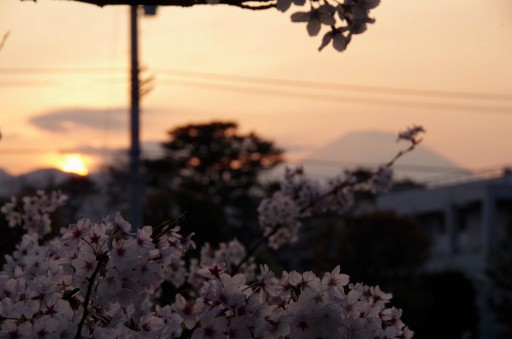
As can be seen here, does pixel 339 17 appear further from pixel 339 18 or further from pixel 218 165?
pixel 218 165

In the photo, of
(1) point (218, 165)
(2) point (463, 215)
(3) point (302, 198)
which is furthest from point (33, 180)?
(3) point (302, 198)

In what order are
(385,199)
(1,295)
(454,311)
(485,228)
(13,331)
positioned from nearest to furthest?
1. (13,331)
2. (1,295)
3. (454,311)
4. (485,228)
5. (385,199)

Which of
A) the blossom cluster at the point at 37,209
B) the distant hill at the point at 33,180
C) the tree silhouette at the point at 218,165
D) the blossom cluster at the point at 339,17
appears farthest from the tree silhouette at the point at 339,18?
the tree silhouette at the point at 218,165

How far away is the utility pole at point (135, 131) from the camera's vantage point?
2384 centimetres

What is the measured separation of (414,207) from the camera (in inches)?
2564

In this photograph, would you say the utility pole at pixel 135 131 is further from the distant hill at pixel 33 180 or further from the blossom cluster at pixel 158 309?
the distant hill at pixel 33 180

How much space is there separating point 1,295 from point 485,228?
54.2 m

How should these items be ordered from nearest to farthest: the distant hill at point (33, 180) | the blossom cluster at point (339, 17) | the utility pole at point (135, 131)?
the blossom cluster at point (339, 17) → the utility pole at point (135, 131) → the distant hill at point (33, 180)

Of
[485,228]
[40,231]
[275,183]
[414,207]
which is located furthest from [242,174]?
[40,231]

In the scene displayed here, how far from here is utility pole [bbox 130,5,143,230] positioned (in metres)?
23.8

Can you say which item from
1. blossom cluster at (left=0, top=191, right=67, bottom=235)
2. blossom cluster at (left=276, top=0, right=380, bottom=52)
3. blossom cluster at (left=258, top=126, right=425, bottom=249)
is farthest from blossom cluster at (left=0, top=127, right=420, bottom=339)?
blossom cluster at (left=258, top=126, right=425, bottom=249)

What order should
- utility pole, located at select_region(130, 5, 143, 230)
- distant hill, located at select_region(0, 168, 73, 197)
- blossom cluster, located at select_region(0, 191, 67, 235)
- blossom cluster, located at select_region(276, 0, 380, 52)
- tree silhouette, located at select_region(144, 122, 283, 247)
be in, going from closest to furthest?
blossom cluster, located at select_region(276, 0, 380, 52) → blossom cluster, located at select_region(0, 191, 67, 235) → utility pole, located at select_region(130, 5, 143, 230) → distant hill, located at select_region(0, 168, 73, 197) → tree silhouette, located at select_region(144, 122, 283, 247)

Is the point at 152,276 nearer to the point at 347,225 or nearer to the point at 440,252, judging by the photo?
the point at 347,225

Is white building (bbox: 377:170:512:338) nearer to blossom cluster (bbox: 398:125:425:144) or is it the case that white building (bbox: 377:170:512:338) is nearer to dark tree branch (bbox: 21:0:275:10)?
blossom cluster (bbox: 398:125:425:144)
